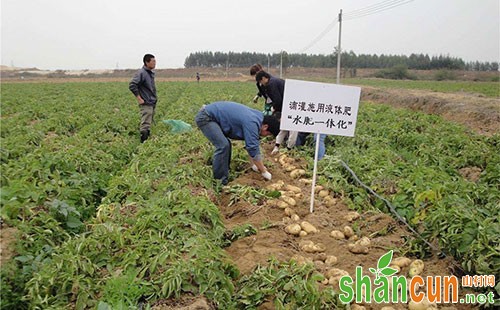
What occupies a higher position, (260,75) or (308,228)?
(260,75)

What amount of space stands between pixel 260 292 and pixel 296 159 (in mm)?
3693

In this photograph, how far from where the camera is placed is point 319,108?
421 centimetres

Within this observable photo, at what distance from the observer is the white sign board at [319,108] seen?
164 inches

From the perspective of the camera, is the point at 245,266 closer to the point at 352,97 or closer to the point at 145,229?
the point at 145,229

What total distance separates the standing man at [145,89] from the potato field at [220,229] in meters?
1.80

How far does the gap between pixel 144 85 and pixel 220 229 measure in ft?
15.8

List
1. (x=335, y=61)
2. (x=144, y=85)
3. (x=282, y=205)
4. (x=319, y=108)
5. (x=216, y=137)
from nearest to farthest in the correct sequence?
(x=319, y=108)
(x=282, y=205)
(x=216, y=137)
(x=144, y=85)
(x=335, y=61)

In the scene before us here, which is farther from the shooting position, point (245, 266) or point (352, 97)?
point (352, 97)

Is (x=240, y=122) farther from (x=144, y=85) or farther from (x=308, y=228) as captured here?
(x=144, y=85)

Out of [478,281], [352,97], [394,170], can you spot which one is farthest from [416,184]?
[478,281]

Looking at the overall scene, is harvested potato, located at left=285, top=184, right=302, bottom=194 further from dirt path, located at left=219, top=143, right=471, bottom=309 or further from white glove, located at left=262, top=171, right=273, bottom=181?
white glove, located at left=262, top=171, right=273, bottom=181

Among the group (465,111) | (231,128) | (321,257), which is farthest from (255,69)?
(465,111)

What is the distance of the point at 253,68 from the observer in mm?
6320

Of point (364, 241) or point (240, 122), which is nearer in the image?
point (364, 241)
